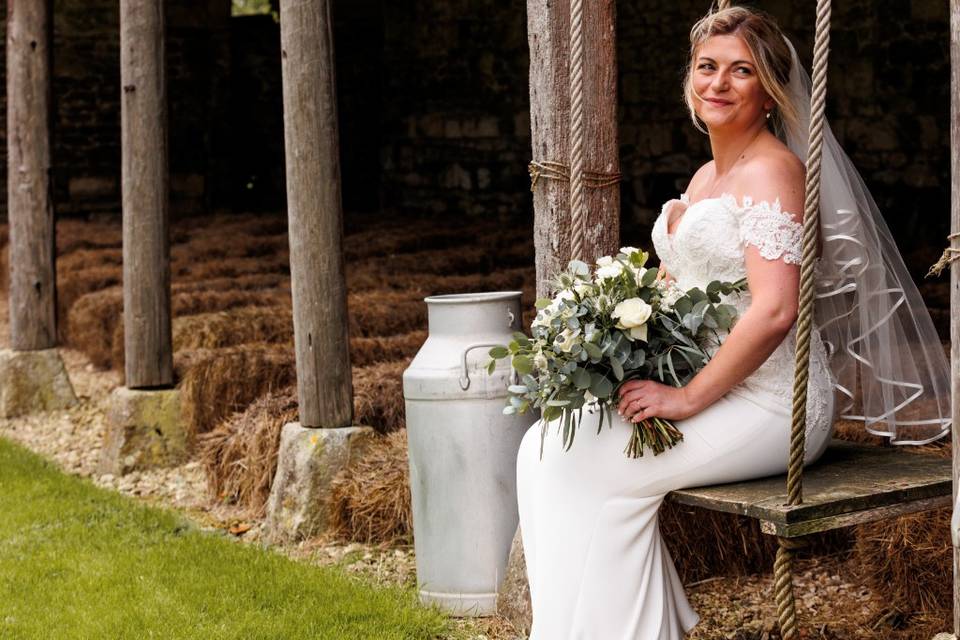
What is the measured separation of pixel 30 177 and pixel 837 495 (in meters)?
5.77

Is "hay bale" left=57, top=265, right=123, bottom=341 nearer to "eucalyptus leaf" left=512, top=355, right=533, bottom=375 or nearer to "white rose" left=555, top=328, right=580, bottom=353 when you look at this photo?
"eucalyptus leaf" left=512, top=355, right=533, bottom=375

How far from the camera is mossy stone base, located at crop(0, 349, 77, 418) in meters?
7.18

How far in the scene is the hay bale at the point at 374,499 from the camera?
4375mm

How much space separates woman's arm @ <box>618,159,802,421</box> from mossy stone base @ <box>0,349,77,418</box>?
5350mm

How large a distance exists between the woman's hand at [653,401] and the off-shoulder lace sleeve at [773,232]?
0.35m

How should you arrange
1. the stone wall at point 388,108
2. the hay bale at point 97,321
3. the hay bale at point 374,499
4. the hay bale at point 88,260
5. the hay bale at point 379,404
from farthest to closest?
1. the stone wall at point 388,108
2. the hay bale at point 88,260
3. the hay bale at point 97,321
4. the hay bale at point 379,404
5. the hay bale at point 374,499

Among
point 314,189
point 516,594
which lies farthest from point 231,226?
point 516,594

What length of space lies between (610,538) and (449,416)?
39.0 inches

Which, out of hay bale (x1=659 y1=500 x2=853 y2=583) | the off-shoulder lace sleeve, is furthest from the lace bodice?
hay bale (x1=659 y1=500 x2=853 y2=583)

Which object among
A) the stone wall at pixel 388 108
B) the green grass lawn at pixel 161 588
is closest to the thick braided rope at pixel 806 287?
the green grass lawn at pixel 161 588

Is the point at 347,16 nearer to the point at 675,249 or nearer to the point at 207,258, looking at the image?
the point at 207,258

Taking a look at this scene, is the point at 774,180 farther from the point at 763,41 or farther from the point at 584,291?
the point at 584,291

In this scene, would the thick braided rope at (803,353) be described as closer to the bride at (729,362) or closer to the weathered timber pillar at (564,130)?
the bride at (729,362)

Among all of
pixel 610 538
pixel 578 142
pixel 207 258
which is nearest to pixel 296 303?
pixel 578 142
